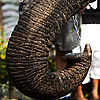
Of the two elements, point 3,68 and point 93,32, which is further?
point 3,68

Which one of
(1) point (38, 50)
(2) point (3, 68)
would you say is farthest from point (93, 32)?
(2) point (3, 68)

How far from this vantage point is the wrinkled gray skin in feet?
3.72

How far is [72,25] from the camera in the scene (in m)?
2.18

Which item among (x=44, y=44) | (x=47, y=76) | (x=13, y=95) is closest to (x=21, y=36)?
(x=44, y=44)

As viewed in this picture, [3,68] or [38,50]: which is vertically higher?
[38,50]

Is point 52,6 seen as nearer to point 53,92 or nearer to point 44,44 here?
point 44,44

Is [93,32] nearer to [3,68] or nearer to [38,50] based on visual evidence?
[38,50]

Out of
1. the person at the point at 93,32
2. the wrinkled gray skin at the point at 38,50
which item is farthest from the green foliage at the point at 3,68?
the wrinkled gray skin at the point at 38,50

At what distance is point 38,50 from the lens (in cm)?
115

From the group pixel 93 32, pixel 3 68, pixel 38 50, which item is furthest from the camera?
pixel 3 68

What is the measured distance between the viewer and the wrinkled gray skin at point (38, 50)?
1.13m

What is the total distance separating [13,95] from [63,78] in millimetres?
1904

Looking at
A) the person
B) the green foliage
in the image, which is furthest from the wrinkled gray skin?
the green foliage

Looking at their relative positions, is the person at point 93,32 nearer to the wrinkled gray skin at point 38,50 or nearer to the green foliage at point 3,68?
the wrinkled gray skin at point 38,50
